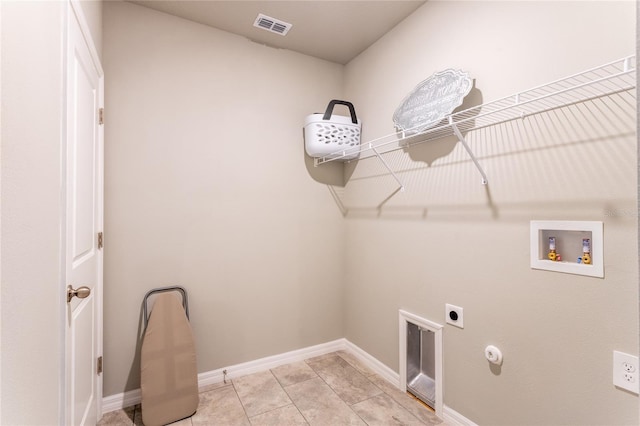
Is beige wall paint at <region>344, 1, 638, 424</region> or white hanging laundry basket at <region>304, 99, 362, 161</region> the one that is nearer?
beige wall paint at <region>344, 1, 638, 424</region>

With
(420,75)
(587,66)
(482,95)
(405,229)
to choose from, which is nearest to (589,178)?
(587,66)

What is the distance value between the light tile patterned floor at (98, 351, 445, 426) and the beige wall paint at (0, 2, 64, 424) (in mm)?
1036

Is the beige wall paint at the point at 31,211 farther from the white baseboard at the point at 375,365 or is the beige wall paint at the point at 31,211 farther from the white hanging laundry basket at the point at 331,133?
the white baseboard at the point at 375,365

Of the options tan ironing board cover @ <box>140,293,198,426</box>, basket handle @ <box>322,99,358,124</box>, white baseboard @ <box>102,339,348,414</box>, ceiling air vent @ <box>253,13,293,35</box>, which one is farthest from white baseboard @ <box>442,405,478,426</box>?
ceiling air vent @ <box>253,13,293,35</box>

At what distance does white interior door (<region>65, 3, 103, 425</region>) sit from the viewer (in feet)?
3.83

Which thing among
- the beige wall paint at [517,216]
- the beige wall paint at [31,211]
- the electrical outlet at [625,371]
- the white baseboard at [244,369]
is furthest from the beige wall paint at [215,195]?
the electrical outlet at [625,371]

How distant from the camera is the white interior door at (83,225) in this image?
1166 mm

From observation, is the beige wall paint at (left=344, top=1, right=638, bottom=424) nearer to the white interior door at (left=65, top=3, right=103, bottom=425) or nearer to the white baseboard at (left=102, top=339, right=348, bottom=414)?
the white baseboard at (left=102, top=339, right=348, bottom=414)

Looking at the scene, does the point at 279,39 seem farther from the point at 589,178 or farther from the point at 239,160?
the point at 589,178

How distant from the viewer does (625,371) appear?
3.56 feet

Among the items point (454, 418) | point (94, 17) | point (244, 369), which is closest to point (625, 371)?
point (454, 418)

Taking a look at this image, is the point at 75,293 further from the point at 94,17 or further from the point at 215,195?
the point at 94,17

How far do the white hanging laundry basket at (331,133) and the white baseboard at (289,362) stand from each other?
1599 millimetres

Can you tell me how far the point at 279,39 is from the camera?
7.57 feet
